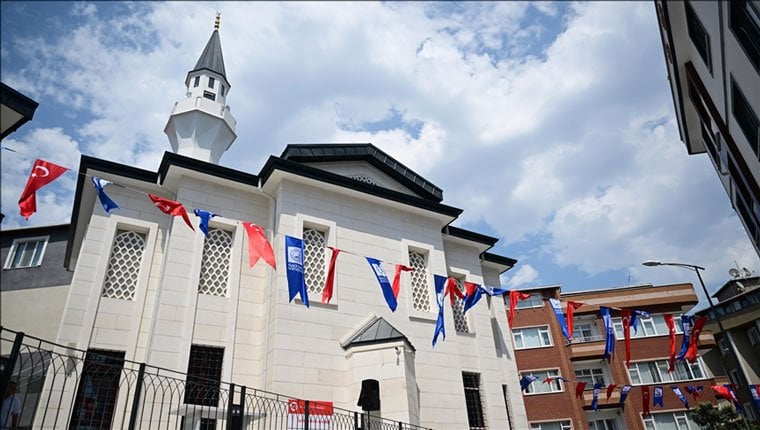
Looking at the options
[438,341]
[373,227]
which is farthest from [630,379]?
[373,227]

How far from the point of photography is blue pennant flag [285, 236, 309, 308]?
38.5 ft

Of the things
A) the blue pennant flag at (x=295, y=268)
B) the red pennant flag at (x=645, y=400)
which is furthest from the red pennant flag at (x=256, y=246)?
the red pennant flag at (x=645, y=400)

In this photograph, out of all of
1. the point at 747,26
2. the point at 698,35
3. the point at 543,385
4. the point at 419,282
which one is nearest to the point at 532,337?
the point at 543,385

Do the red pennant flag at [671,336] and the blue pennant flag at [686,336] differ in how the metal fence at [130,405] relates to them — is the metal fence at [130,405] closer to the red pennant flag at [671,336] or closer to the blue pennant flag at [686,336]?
the red pennant flag at [671,336]

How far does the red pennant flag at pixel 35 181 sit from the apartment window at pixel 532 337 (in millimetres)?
26464

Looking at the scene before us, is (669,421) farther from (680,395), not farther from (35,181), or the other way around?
(35,181)

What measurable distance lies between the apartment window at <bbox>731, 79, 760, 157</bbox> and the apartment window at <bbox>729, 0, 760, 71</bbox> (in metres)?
1.27

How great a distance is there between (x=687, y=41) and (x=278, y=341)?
1310cm

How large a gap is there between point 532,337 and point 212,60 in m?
24.0

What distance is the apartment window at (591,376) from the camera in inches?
1130

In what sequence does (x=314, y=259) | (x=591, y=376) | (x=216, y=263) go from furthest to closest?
(x=591, y=376)
(x=314, y=259)
(x=216, y=263)

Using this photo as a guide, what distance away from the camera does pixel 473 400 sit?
15.8 m

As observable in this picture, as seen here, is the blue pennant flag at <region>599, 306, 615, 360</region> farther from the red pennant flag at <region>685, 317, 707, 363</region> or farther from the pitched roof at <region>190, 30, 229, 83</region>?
the pitched roof at <region>190, 30, 229, 83</region>

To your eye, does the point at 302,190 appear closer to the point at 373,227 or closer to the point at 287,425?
the point at 373,227
